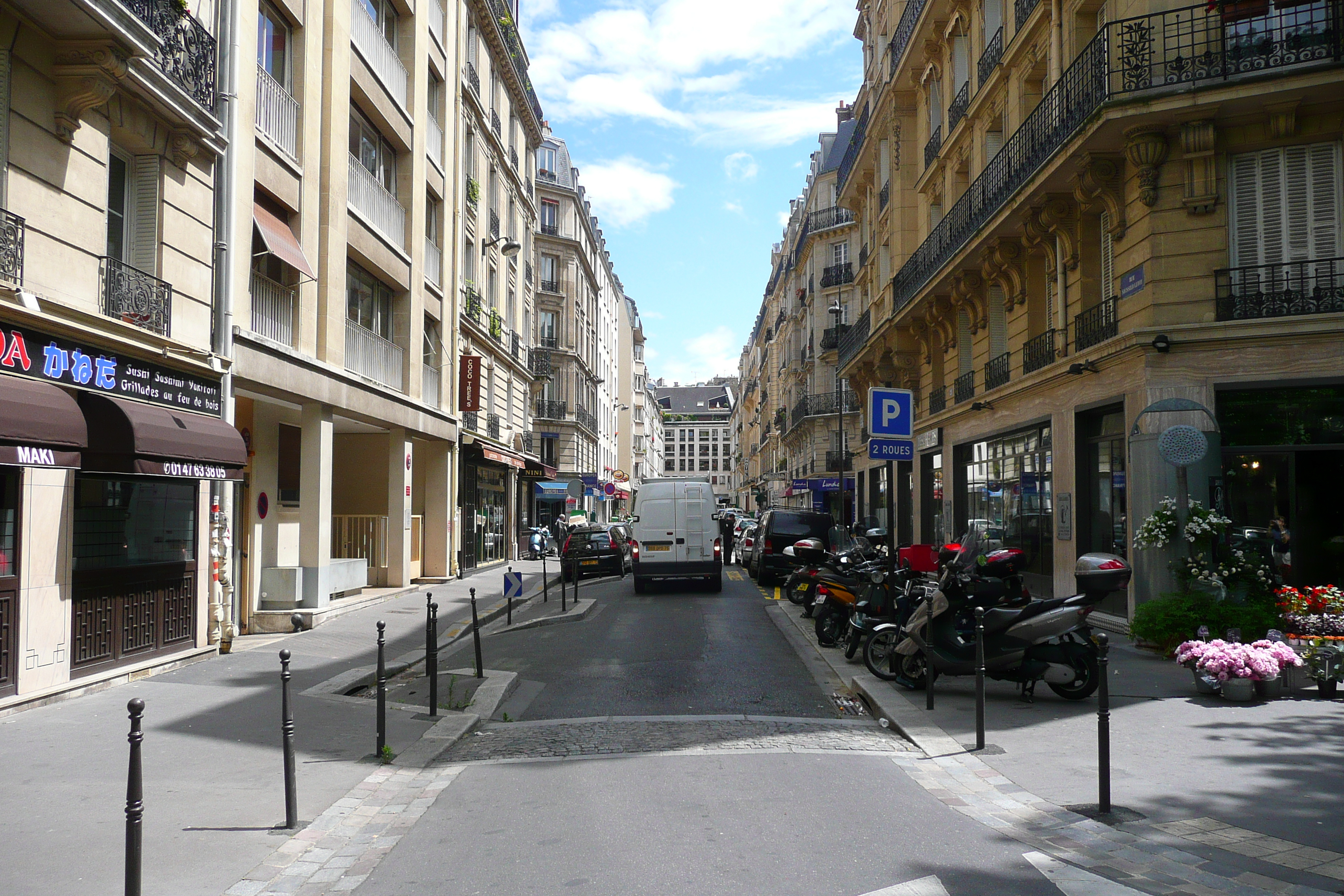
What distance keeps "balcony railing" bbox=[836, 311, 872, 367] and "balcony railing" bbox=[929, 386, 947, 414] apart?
437 cm

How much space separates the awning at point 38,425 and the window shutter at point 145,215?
2550 mm

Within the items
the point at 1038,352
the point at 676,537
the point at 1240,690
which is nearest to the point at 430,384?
the point at 676,537

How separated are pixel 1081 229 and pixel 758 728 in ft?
37.1

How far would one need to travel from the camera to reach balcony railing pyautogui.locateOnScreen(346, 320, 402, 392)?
18.4 meters

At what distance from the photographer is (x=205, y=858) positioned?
17.1ft

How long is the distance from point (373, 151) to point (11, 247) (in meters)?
12.3

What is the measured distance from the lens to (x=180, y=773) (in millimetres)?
6980

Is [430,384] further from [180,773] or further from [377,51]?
[180,773]

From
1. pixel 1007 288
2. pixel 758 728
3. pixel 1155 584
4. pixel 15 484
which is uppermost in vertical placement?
pixel 1007 288

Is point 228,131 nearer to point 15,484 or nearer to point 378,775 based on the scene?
point 15,484

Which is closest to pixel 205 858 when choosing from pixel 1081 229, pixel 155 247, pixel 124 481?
pixel 124 481

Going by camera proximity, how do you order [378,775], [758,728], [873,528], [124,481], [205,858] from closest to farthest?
[205,858], [378,775], [758,728], [124,481], [873,528]

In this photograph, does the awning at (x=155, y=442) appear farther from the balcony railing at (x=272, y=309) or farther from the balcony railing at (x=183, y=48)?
the balcony railing at (x=183, y=48)

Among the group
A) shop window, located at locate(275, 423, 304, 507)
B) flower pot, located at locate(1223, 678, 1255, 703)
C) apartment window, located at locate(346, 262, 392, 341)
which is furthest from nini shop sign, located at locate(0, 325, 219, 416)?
flower pot, located at locate(1223, 678, 1255, 703)
